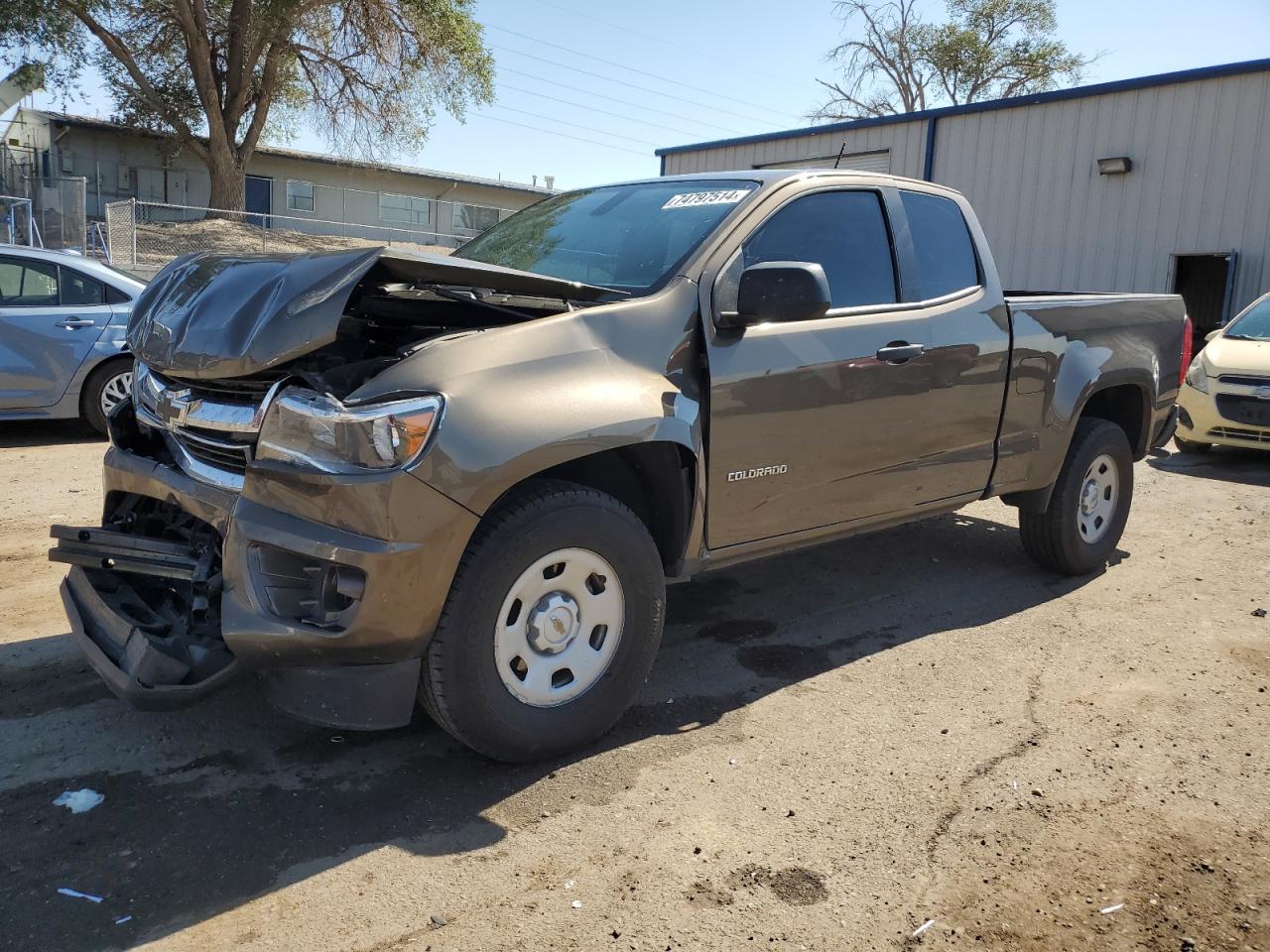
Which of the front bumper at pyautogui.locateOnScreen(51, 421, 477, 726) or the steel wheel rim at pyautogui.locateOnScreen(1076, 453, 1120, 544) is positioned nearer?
the front bumper at pyautogui.locateOnScreen(51, 421, 477, 726)

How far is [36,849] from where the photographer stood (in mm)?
2725

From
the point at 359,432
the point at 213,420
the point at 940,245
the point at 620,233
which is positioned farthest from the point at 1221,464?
the point at 213,420

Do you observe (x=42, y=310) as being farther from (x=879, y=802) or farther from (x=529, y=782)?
(x=879, y=802)

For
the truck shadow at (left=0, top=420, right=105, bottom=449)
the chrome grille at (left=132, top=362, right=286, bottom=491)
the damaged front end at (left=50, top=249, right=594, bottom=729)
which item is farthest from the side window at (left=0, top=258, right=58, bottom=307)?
the damaged front end at (left=50, top=249, right=594, bottom=729)

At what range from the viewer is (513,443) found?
2.93 meters

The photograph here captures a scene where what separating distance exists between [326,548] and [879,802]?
182cm

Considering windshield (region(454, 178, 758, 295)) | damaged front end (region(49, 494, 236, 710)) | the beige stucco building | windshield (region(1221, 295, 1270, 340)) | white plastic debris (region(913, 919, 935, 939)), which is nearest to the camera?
white plastic debris (region(913, 919, 935, 939))

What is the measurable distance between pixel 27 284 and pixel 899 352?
23.5 feet

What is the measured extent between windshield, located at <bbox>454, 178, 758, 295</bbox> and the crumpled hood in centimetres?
35

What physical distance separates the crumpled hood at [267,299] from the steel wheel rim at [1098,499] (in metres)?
3.29

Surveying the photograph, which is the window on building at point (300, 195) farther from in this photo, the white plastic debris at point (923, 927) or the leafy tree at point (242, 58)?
the white plastic debris at point (923, 927)

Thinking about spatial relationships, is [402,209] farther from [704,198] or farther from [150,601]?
[150,601]

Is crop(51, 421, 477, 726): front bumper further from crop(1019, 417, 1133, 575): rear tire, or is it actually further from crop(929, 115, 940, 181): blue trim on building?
crop(929, 115, 940, 181): blue trim on building

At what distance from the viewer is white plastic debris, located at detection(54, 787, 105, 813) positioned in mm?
2947
